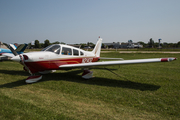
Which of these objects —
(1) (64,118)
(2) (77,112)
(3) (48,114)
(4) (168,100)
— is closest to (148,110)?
(4) (168,100)

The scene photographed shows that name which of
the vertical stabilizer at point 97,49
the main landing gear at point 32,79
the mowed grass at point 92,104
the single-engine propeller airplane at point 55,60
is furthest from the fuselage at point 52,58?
the vertical stabilizer at point 97,49

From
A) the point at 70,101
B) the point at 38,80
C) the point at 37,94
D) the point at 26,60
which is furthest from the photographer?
the point at 38,80

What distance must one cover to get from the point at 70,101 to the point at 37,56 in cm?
307

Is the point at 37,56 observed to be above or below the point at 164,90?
above

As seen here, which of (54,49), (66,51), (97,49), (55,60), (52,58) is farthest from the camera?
(97,49)

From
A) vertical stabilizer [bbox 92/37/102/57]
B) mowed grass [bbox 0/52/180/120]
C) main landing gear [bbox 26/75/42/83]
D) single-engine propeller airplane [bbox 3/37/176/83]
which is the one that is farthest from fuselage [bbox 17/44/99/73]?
vertical stabilizer [bbox 92/37/102/57]

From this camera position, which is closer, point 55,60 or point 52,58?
point 52,58

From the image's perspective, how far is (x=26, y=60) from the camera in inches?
216

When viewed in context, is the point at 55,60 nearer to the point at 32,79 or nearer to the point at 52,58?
the point at 52,58

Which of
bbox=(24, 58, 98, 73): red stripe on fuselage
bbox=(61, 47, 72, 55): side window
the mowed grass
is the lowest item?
the mowed grass

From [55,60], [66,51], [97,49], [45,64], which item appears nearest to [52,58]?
[55,60]

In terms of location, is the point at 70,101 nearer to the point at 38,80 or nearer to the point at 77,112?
the point at 77,112

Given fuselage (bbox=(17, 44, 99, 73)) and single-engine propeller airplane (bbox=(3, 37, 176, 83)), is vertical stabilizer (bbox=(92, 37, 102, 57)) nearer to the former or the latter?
fuselage (bbox=(17, 44, 99, 73))

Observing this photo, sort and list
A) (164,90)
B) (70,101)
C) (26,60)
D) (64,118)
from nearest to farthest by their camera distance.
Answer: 1. (64,118)
2. (70,101)
3. (164,90)
4. (26,60)
